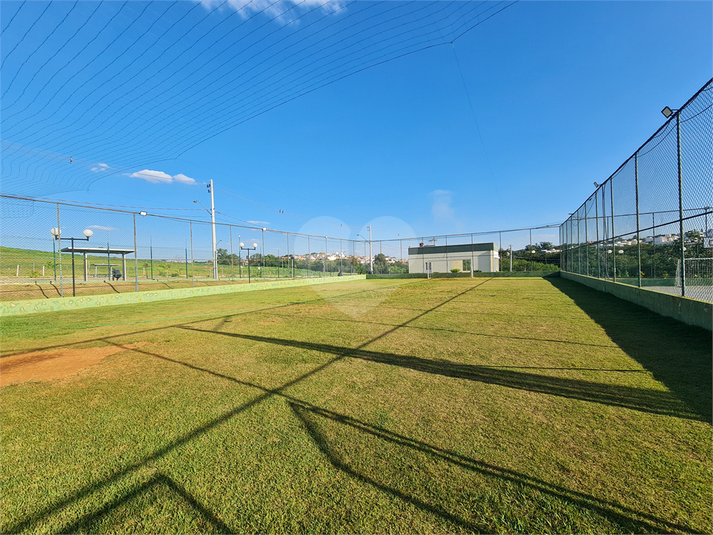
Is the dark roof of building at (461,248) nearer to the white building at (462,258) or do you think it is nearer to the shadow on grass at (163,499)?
the white building at (462,258)

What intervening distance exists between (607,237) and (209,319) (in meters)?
13.0

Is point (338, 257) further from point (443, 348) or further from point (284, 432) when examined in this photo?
point (284, 432)

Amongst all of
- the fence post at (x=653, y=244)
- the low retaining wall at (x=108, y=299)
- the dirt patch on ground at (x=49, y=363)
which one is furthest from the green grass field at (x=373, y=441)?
the low retaining wall at (x=108, y=299)

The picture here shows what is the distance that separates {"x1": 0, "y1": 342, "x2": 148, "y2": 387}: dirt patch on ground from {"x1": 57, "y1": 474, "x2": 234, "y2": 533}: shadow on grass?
3181 mm

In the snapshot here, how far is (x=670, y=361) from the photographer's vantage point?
12.9ft

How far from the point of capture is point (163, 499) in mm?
1882

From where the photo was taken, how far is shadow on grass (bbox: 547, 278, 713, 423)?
3.04m

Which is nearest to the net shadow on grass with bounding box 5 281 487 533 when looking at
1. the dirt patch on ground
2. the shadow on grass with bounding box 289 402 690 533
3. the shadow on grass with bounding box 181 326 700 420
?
the shadow on grass with bounding box 289 402 690 533

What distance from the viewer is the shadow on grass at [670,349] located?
120 inches

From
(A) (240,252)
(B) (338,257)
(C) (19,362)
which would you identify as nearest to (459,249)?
(B) (338,257)

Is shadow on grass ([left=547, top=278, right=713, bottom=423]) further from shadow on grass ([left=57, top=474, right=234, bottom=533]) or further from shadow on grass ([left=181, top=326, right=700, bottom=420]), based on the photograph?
shadow on grass ([left=57, top=474, right=234, bottom=533])

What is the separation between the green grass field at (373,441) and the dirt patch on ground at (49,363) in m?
0.24

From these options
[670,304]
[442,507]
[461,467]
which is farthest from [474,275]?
[442,507]

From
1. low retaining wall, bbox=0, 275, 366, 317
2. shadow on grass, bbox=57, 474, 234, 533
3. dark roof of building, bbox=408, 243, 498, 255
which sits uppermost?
dark roof of building, bbox=408, 243, 498, 255
